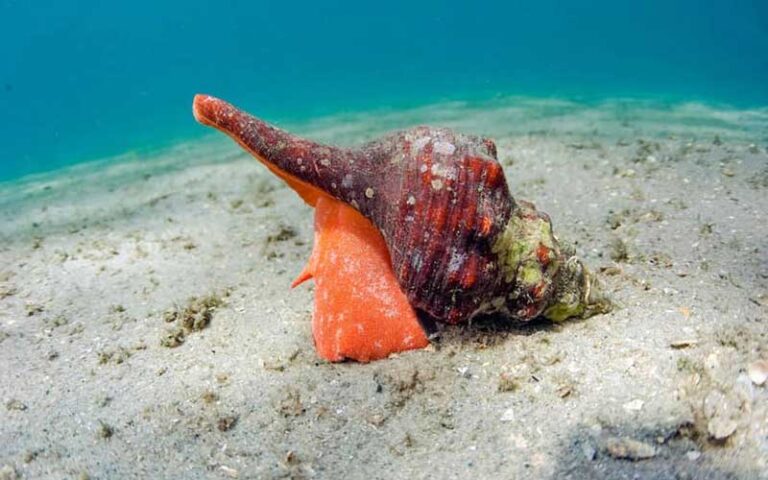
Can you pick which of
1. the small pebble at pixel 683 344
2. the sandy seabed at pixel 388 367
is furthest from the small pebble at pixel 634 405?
the small pebble at pixel 683 344

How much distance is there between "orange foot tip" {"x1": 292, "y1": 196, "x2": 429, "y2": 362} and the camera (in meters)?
2.96

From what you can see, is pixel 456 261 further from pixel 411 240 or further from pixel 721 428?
pixel 721 428

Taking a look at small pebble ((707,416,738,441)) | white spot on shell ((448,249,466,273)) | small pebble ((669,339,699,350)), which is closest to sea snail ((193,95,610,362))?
white spot on shell ((448,249,466,273))

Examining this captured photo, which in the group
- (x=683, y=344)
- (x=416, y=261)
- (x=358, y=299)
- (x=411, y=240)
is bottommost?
(x=683, y=344)

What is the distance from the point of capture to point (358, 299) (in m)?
2.96

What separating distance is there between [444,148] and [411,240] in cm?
57

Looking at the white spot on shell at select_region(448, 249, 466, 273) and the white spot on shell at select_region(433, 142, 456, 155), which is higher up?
the white spot on shell at select_region(433, 142, 456, 155)

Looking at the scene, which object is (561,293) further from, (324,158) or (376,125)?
(376,125)

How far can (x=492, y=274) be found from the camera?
2.75 metres

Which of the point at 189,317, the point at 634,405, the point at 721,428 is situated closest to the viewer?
the point at 721,428

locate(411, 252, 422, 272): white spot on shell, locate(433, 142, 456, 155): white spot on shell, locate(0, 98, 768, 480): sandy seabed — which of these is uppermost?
locate(433, 142, 456, 155): white spot on shell

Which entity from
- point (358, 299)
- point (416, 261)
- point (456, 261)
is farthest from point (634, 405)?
point (358, 299)

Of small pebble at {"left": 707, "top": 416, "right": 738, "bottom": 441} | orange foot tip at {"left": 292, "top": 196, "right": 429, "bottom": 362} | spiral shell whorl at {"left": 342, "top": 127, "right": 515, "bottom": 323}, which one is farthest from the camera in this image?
orange foot tip at {"left": 292, "top": 196, "right": 429, "bottom": 362}

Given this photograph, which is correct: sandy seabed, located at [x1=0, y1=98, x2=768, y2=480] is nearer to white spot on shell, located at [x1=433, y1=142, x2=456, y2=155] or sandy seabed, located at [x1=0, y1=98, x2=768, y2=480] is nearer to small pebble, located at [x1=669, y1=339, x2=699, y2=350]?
small pebble, located at [x1=669, y1=339, x2=699, y2=350]
